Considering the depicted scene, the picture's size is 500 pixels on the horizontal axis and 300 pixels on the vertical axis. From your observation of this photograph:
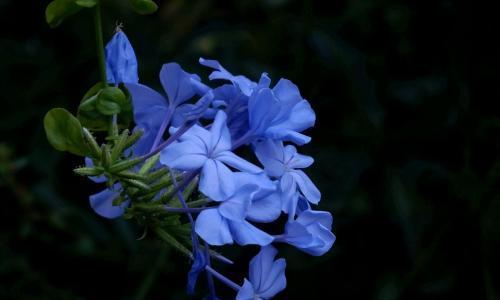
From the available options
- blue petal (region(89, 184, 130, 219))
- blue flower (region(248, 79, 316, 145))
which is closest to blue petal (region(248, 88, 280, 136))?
blue flower (region(248, 79, 316, 145))

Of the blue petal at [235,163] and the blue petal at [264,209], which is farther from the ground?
the blue petal at [235,163]

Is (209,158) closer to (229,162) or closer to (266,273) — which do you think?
(229,162)

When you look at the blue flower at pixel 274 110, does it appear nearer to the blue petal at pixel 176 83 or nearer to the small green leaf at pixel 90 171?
the blue petal at pixel 176 83

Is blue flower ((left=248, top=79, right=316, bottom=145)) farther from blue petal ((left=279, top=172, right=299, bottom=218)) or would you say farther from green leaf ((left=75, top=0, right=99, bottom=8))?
green leaf ((left=75, top=0, right=99, bottom=8))

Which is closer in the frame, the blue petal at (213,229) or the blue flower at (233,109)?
the blue petal at (213,229)

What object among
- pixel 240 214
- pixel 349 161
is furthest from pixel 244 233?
pixel 349 161

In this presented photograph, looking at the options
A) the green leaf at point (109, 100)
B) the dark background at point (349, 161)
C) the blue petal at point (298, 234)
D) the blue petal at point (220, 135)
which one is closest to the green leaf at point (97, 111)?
the green leaf at point (109, 100)
